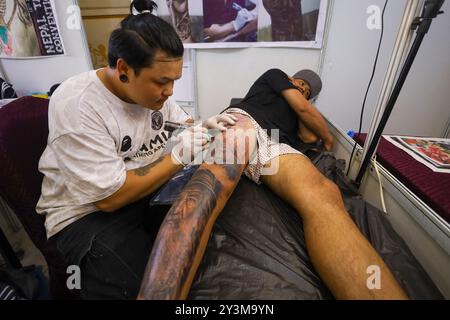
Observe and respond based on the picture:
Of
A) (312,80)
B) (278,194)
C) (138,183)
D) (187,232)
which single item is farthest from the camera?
(312,80)

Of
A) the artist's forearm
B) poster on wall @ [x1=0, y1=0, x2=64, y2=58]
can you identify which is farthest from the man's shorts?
poster on wall @ [x1=0, y1=0, x2=64, y2=58]

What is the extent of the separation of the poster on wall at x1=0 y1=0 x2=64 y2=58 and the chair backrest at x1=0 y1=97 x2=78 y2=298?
1.26 metres

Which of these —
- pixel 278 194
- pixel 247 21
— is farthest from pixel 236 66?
pixel 278 194

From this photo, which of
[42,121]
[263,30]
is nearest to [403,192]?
[42,121]

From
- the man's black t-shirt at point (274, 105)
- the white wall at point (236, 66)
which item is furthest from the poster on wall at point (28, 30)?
the man's black t-shirt at point (274, 105)

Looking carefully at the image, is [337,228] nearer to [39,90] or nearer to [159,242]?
[159,242]

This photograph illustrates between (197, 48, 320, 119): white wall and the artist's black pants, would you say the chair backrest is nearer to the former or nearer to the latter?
the artist's black pants

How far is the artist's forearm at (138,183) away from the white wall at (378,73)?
124 centimetres

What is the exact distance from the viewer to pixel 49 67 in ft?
6.02

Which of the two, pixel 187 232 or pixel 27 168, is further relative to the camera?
pixel 27 168

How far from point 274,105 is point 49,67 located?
178cm

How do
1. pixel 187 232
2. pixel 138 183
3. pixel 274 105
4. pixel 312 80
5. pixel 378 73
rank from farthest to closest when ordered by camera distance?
pixel 378 73 < pixel 312 80 < pixel 274 105 < pixel 138 183 < pixel 187 232

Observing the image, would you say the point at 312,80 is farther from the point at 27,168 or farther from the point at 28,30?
the point at 28,30

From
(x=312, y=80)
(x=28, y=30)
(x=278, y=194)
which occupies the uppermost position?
(x=28, y=30)
